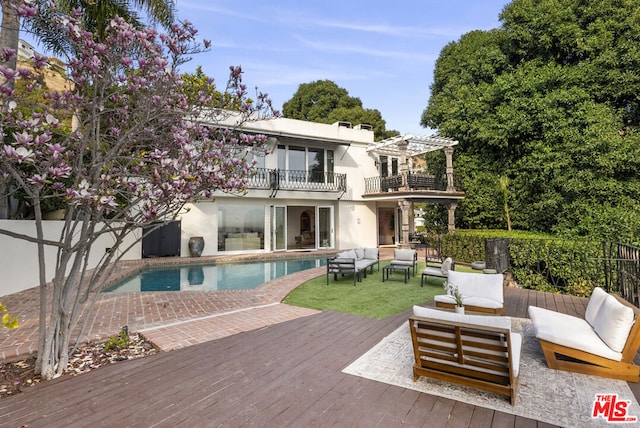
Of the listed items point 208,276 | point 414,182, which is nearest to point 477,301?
point 208,276

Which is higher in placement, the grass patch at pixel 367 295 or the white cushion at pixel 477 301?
the white cushion at pixel 477 301

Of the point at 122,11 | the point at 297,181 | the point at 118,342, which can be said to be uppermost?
the point at 122,11

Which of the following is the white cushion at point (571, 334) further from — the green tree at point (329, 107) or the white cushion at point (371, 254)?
the green tree at point (329, 107)

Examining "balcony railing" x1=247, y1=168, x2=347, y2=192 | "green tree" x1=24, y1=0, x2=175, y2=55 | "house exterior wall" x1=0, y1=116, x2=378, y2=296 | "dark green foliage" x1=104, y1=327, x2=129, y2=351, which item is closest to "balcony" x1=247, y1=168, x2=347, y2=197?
"balcony railing" x1=247, y1=168, x2=347, y2=192

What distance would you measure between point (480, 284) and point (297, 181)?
12.3 metres

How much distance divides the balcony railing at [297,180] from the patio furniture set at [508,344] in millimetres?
12742

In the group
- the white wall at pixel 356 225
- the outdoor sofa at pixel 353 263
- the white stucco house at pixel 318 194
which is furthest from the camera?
the white wall at pixel 356 225

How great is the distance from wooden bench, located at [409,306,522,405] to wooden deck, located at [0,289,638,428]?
26cm

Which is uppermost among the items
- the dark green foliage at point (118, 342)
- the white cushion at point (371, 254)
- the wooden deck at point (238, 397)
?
the white cushion at point (371, 254)

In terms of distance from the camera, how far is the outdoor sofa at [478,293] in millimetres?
5062

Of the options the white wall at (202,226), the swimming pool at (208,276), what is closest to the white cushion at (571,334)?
the swimming pool at (208,276)

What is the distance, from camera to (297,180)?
1667 centimetres

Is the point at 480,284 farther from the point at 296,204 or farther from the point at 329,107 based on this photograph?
the point at 329,107

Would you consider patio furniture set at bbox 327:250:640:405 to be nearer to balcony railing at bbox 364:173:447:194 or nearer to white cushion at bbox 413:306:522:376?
white cushion at bbox 413:306:522:376
